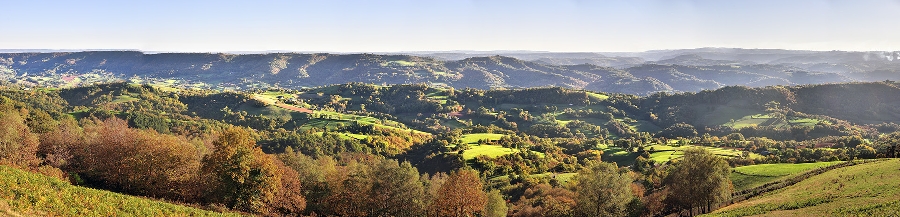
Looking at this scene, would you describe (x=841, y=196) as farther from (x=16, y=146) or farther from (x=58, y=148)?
(x=58, y=148)

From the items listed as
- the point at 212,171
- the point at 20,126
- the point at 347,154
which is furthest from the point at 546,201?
the point at 347,154

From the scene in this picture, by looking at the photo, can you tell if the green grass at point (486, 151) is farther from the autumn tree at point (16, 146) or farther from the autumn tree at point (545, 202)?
the autumn tree at point (16, 146)

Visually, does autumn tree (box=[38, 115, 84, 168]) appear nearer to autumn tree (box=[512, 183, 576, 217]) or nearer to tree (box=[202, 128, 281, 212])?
tree (box=[202, 128, 281, 212])

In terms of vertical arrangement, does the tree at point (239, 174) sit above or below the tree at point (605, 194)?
above

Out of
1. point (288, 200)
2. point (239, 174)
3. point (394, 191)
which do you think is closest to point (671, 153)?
point (394, 191)

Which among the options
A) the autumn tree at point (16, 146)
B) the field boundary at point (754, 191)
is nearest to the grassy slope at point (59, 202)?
the autumn tree at point (16, 146)

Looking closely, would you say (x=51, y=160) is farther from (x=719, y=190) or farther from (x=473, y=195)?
(x=719, y=190)

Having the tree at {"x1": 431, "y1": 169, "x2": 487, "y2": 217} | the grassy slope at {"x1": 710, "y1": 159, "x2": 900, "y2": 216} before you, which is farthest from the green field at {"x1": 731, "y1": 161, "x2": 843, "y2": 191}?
the tree at {"x1": 431, "y1": 169, "x2": 487, "y2": 217}
